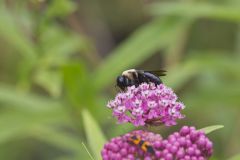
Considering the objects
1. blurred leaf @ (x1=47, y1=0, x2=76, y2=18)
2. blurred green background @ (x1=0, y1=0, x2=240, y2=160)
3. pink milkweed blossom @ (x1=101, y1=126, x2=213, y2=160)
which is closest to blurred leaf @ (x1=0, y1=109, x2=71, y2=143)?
blurred green background @ (x1=0, y1=0, x2=240, y2=160)

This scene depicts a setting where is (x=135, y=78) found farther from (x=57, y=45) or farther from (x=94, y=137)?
(x=57, y=45)

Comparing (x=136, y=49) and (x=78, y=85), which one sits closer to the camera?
(x=78, y=85)

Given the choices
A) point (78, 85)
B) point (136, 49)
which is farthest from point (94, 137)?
point (136, 49)

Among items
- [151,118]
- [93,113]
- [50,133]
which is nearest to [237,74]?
[93,113]

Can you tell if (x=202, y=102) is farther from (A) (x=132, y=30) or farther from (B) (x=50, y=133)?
(A) (x=132, y=30)

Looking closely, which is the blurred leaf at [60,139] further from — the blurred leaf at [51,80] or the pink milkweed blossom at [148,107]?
the pink milkweed blossom at [148,107]
